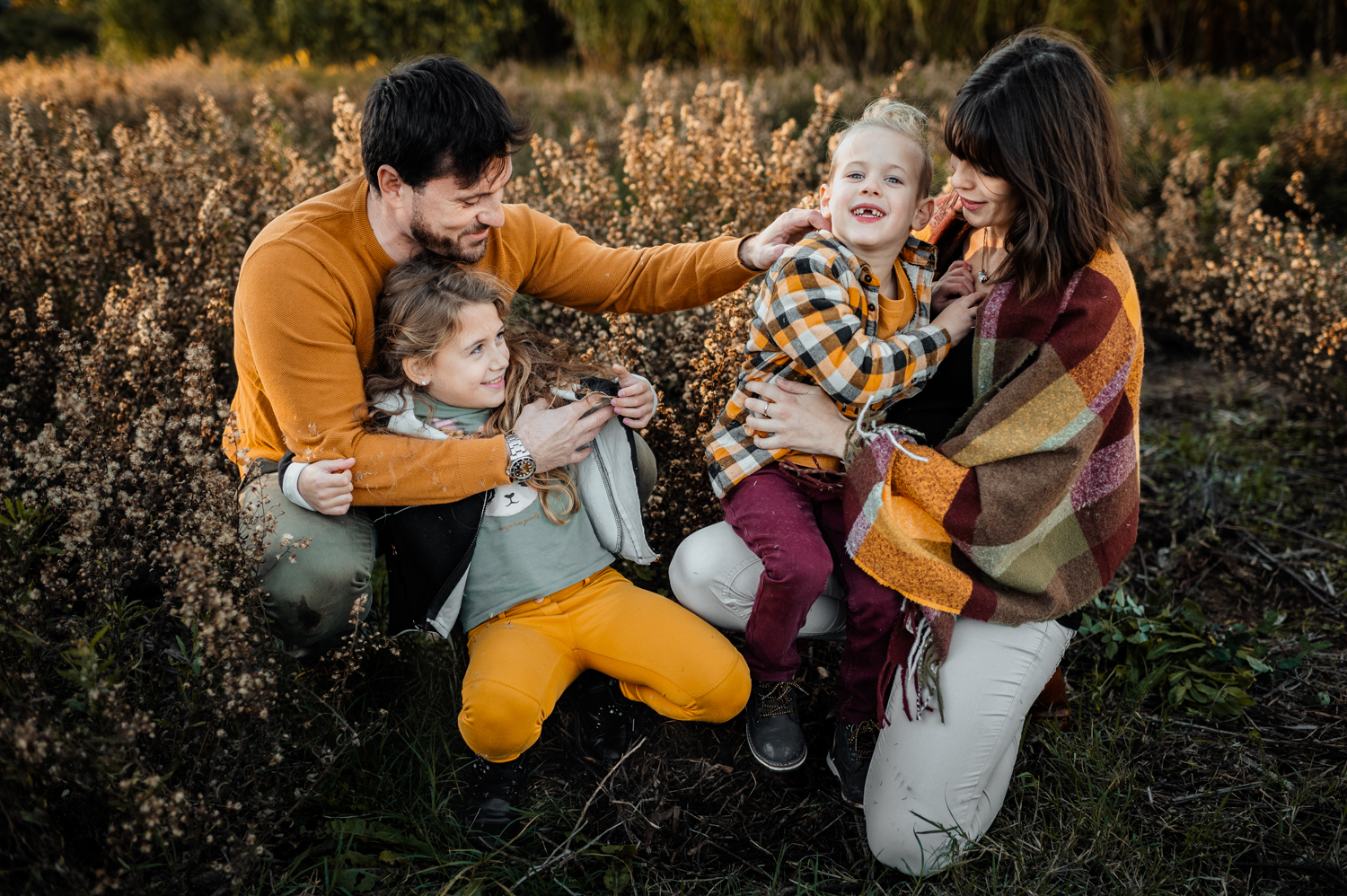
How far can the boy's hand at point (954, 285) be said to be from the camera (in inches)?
94.2

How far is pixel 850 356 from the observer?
84.4 inches

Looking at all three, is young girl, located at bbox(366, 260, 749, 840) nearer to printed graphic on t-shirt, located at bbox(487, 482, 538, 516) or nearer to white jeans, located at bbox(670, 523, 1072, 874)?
printed graphic on t-shirt, located at bbox(487, 482, 538, 516)

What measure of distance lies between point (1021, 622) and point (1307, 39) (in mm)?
11584

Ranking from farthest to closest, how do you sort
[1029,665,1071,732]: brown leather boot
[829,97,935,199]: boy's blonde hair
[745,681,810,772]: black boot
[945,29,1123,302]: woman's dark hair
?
[1029,665,1071,732]: brown leather boot → [745,681,810,772]: black boot → [829,97,935,199]: boy's blonde hair → [945,29,1123,302]: woman's dark hair

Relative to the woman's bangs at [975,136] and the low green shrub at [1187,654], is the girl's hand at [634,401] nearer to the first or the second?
the woman's bangs at [975,136]

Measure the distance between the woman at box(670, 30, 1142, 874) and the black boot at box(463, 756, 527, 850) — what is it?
913mm

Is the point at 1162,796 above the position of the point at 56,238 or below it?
below

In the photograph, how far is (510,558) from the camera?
2312 mm

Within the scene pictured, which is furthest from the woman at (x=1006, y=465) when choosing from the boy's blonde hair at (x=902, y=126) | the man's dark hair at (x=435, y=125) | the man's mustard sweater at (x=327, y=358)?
the man's dark hair at (x=435, y=125)

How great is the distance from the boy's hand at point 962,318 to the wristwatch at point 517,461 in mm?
1137

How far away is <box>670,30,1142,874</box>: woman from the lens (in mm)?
2055

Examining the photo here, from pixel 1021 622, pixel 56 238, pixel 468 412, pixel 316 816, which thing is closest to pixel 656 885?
pixel 316 816

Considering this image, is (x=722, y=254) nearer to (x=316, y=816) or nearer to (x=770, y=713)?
(x=770, y=713)

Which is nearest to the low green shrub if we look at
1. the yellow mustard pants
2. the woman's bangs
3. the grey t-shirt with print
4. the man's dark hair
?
the yellow mustard pants
